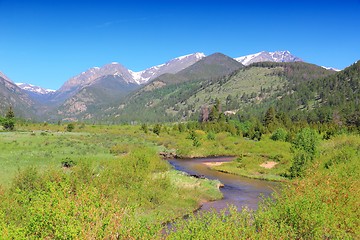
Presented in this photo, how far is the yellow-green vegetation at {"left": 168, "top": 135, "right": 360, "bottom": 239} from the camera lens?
60.0ft

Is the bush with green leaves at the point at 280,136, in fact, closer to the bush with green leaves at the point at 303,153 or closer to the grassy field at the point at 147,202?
the bush with green leaves at the point at 303,153

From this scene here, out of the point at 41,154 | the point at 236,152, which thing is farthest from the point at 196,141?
the point at 41,154

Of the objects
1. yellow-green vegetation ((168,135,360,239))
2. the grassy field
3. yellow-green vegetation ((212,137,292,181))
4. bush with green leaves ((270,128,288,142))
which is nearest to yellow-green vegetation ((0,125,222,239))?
the grassy field

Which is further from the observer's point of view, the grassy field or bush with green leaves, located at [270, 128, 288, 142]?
bush with green leaves, located at [270, 128, 288, 142]

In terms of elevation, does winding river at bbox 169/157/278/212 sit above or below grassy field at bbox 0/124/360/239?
below

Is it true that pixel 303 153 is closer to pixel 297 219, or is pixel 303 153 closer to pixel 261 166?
pixel 261 166

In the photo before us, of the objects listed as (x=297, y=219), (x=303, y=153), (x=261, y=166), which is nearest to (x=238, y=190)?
(x=303, y=153)

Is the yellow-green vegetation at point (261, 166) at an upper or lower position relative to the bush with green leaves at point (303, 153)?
lower

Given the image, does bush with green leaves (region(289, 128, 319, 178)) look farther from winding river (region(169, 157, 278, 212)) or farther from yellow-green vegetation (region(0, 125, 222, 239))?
yellow-green vegetation (region(0, 125, 222, 239))

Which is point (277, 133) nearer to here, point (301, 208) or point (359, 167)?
point (359, 167)

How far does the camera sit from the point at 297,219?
23.0m

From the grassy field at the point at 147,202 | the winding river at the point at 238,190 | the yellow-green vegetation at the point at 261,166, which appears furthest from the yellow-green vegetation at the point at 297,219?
the yellow-green vegetation at the point at 261,166

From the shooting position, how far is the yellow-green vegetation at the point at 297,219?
1828 centimetres

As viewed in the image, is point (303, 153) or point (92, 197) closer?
point (92, 197)
